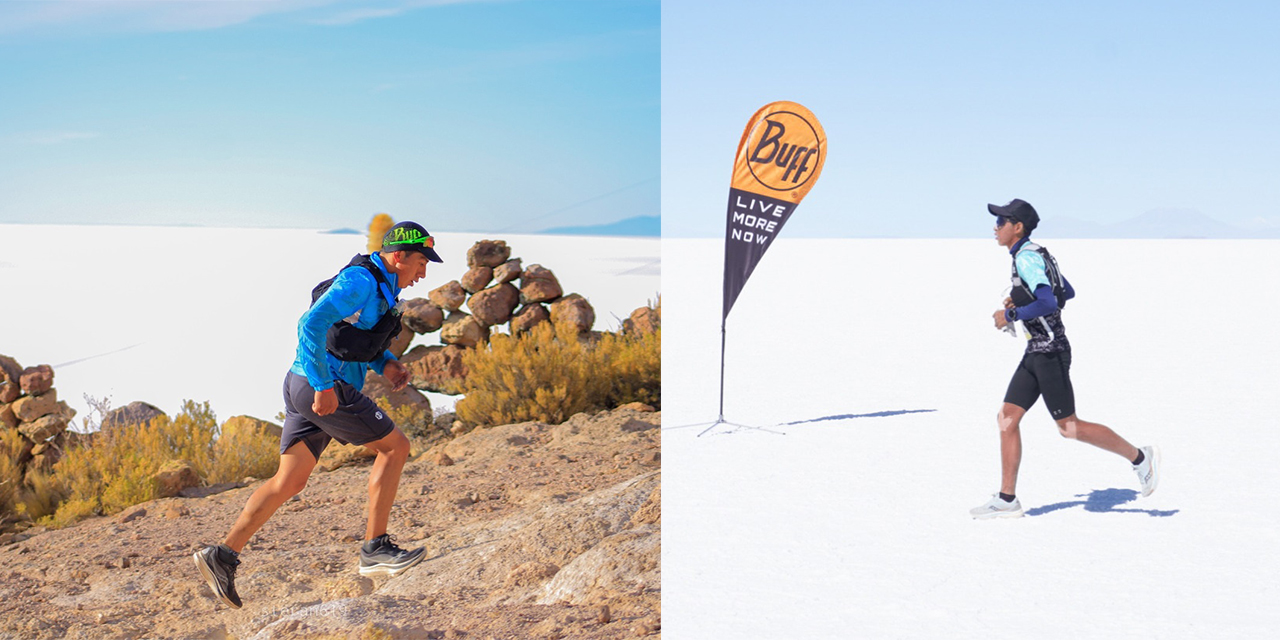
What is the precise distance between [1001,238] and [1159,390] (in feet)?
24.9

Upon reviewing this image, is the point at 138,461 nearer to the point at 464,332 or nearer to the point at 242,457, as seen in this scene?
the point at 242,457

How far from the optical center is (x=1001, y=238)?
23.1 feet

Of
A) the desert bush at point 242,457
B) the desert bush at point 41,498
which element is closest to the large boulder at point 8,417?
the desert bush at point 41,498

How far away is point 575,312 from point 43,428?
5451 millimetres

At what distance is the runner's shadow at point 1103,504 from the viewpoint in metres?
7.71

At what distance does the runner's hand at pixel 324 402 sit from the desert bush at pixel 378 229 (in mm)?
580

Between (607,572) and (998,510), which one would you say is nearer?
(607,572)

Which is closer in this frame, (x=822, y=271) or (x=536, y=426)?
(x=536, y=426)

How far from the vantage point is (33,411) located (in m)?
10.1

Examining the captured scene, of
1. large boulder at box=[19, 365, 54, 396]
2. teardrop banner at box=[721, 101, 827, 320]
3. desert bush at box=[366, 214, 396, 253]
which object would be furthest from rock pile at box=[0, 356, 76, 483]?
desert bush at box=[366, 214, 396, 253]

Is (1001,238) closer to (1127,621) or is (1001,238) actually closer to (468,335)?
(1127,621)

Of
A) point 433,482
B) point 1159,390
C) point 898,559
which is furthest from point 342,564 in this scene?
point 1159,390

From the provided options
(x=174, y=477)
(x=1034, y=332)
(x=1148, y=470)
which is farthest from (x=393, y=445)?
(x=1148, y=470)

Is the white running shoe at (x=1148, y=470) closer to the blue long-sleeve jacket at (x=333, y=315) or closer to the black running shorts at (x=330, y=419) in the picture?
the black running shorts at (x=330, y=419)
